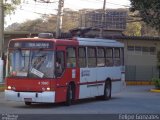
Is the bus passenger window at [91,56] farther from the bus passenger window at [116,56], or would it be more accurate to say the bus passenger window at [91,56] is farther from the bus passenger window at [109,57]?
the bus passenger window at [116,56]

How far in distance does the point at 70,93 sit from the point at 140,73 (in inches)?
1243

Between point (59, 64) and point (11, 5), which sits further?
point (11, 5)

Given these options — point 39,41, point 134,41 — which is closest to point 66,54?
point 39,41

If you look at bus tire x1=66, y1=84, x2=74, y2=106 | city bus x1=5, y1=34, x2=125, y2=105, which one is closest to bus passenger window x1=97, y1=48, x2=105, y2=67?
city bus x1=5, y1=34, x2=125, y2=105

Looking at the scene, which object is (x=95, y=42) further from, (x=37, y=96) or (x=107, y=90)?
(x=37, y=96)

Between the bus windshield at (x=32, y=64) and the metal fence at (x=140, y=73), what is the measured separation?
31487 mm

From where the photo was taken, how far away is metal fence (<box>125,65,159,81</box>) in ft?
170

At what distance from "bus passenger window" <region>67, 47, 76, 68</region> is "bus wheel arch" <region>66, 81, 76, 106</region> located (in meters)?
0.73

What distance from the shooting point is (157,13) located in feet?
103

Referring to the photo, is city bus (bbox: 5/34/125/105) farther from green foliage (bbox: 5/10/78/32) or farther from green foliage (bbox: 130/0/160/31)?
green foliage (bbox: 5/10/78/32)

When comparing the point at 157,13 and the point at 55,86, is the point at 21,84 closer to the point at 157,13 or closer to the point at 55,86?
the point at 55,86

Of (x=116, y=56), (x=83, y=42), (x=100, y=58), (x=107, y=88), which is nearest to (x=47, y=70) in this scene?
(x=83, y=42)

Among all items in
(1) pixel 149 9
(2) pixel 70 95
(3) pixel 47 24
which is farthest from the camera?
(3) pixel 47 24

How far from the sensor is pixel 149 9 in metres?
32.1
